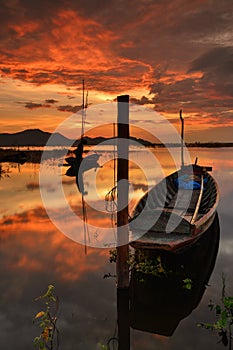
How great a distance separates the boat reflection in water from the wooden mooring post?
96cm

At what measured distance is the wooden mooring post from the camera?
27.0 ft

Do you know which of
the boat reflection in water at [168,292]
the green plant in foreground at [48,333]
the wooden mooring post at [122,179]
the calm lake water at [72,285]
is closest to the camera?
the green plant in foreground at [48,333]

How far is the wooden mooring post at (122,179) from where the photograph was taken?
823cm

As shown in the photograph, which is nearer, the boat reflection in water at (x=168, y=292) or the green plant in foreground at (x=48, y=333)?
the green plant in foreground at (x=48, y=333)

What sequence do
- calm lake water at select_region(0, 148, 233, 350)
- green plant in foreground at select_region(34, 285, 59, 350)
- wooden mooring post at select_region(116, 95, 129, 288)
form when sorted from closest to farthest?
green plant in foreground at select_region(34, 285, 59, 350), calm lake water at select_region(0, 148, 233, 350), wooden mooring post at select_region(116, 95, 129, 288)

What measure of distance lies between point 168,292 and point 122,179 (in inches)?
141

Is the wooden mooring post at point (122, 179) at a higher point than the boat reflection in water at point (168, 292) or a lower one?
higher

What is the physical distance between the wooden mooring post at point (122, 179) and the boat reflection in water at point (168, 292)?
37.9 inches

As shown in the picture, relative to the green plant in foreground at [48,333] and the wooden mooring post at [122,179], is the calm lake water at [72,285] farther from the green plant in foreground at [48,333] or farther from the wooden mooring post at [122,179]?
the wooden mooring post at [122,179]

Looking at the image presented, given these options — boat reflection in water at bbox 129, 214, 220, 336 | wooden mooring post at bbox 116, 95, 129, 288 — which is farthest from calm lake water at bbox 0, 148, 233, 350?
wooden mooring post at bbox 116, 95, 129, 288

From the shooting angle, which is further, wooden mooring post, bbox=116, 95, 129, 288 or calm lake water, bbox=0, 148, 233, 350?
wooden mooring post, bbox=116, 95, 129, 288

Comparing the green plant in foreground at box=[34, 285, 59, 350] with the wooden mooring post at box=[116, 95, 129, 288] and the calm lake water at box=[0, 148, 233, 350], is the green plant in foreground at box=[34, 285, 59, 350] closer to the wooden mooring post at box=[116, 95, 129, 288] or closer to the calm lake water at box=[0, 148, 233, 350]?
the calm lake water at box=[0, 148, 233, 350]

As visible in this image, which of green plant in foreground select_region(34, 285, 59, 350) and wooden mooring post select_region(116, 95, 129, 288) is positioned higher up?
wooden mooring post select_region(116, 95, 129, 288)

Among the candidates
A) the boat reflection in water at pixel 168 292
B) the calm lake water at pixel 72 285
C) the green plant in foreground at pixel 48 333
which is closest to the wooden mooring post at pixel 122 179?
the boat reflection in water at pixel 168 292
